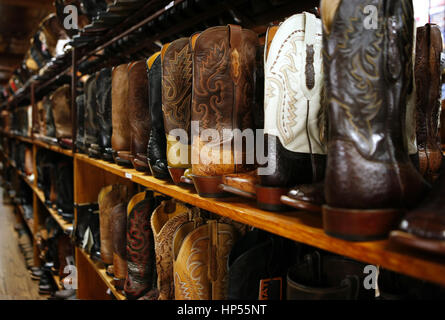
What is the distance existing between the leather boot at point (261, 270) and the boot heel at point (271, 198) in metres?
0.19

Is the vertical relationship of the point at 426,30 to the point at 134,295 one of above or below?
above

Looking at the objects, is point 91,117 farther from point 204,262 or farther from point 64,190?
point 204,262

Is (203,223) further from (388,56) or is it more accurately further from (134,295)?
(388,56)

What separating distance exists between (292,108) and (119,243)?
53.6 inches

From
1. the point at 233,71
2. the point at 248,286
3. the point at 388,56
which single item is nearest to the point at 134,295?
the point at 248,286

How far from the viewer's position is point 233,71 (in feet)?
3.35

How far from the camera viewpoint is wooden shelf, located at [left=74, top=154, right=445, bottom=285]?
1.66 feet

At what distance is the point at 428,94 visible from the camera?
101cm

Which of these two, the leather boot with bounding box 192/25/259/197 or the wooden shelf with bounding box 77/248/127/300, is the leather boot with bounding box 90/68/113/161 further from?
the leather boot with bounding box 192/25/259/197

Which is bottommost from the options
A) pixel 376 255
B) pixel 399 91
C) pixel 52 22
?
pixel 376 255

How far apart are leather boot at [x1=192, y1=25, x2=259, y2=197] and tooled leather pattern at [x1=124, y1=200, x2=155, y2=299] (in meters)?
0.67

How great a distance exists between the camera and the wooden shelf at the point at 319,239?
51cm

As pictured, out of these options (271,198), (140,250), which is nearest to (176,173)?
(271,198)

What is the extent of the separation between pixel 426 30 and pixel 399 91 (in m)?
0.48
